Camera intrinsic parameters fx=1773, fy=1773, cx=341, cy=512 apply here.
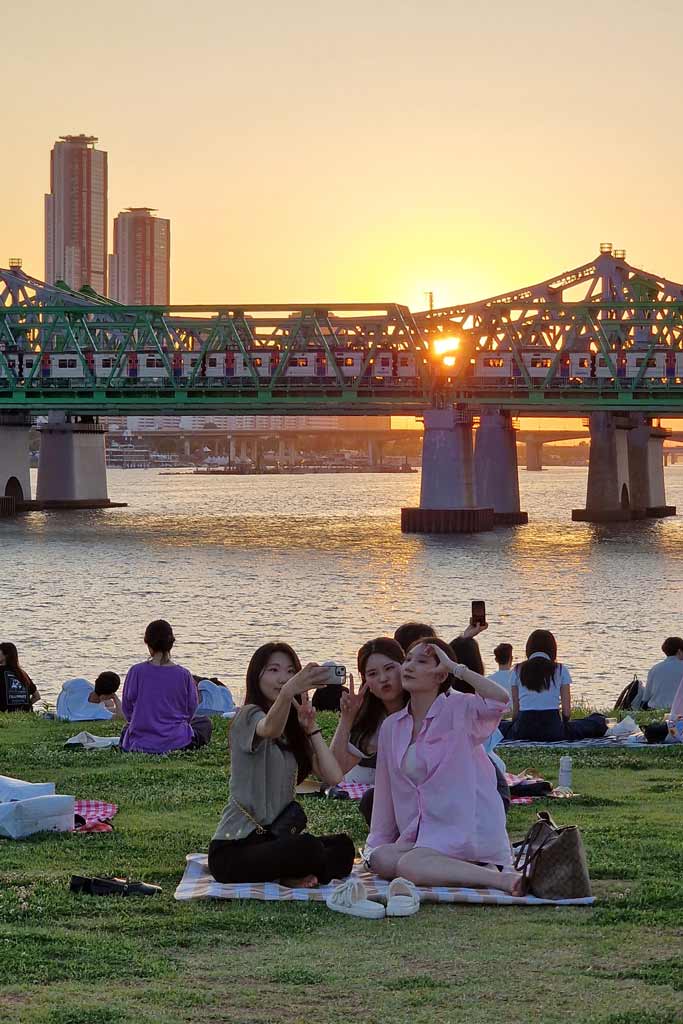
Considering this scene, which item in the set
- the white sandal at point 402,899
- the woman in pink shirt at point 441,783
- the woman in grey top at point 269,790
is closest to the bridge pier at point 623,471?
the woman in pink shirt at point 441,783

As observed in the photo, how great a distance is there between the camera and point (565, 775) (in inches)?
556

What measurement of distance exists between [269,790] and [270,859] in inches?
17.6

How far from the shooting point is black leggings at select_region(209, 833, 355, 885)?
1064 cm

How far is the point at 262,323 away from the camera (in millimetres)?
125750

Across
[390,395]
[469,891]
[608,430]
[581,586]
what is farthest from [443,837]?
[608,430]

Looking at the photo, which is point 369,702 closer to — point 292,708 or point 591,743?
point 292,708

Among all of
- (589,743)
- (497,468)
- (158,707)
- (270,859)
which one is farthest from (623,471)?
(270,859)

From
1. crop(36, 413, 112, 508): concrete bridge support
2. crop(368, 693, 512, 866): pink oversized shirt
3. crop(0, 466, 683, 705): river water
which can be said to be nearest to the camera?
crop(368, 693, 512, 866): pink oversized shirt

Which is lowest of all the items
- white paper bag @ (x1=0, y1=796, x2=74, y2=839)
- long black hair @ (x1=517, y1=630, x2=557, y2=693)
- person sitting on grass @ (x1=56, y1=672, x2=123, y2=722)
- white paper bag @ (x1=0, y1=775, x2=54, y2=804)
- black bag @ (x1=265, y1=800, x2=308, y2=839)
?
person sitting on grass @ (x1=56, y1=672, x2=123, y2=722)

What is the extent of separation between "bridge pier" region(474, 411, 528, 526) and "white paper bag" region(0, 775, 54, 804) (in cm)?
10886

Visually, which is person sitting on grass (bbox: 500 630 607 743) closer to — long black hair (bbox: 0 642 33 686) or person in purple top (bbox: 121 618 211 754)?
person in purple top (bbox: 121 618 211 754)

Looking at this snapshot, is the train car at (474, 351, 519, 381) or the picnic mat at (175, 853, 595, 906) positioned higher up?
the train car at (474, 351, 519, 381)

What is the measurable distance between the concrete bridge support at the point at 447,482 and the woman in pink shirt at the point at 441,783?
319 ft

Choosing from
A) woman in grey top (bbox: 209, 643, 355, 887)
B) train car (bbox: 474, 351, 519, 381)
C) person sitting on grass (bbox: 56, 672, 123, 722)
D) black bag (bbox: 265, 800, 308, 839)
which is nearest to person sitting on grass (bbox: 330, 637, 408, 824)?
woman in grey top (bbox: 209, 643, 355, 887)
